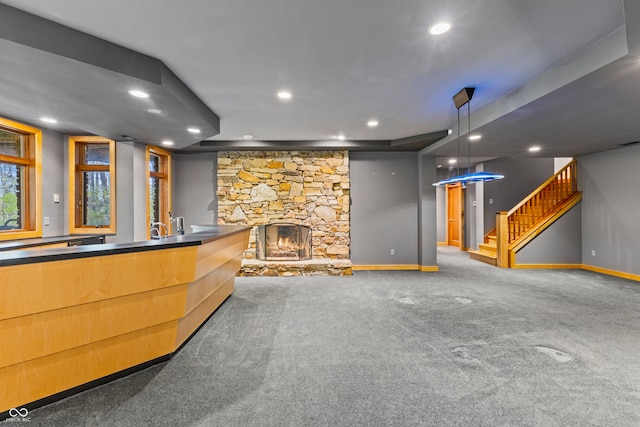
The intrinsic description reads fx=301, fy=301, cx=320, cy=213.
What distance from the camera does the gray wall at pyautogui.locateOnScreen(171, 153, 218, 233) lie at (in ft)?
21.7

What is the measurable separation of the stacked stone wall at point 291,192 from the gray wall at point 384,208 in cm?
30

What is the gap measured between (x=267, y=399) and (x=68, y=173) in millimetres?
5075

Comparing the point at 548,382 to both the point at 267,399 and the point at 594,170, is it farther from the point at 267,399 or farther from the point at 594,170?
the point at 594,170

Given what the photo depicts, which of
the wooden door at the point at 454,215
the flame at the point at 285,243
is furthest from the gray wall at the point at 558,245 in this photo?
the flame at the point at 285,243

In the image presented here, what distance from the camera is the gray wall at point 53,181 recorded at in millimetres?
4590

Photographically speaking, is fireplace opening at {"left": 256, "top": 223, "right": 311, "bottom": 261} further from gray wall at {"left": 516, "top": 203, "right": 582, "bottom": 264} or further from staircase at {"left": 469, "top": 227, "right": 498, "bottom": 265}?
gray wall at {"left": 516, "top": 203, "right": 582, "bottom": 264}

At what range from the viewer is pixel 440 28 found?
223 centimetres

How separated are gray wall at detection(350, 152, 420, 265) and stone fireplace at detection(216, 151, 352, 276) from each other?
0.98ft

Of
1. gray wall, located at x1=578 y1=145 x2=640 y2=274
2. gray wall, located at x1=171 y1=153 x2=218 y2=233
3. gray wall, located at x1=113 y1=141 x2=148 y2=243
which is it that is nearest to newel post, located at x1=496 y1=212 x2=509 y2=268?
gray wall, located at x1=578 y1=145 x2=640 y2=274

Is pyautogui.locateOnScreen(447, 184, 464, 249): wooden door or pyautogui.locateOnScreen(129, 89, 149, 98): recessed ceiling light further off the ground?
pyautogui.locateOnScreen(129, 89, 149, 98): recessed ceiling light

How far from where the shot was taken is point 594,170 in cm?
630

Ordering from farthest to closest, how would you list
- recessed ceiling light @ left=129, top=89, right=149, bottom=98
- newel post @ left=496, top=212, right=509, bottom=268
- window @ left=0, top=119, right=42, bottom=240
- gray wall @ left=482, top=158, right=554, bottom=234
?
gray wall @ left=482, top=158, right=554, bottom=234 → newel post @ left=496, top=212, right=509, bottom=268 → window @ left=0, top=119, right=42, bottom=240 → recessed ceiling light @ left=129, top=89, right=149, bottom=98

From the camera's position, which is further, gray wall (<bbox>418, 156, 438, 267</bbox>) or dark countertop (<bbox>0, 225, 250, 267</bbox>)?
gray wall (<bbox>418, 156, 438, 267</bbox>)

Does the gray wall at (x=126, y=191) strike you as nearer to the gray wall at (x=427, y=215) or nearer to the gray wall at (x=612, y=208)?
the gray wall at (x=427, y=215)
